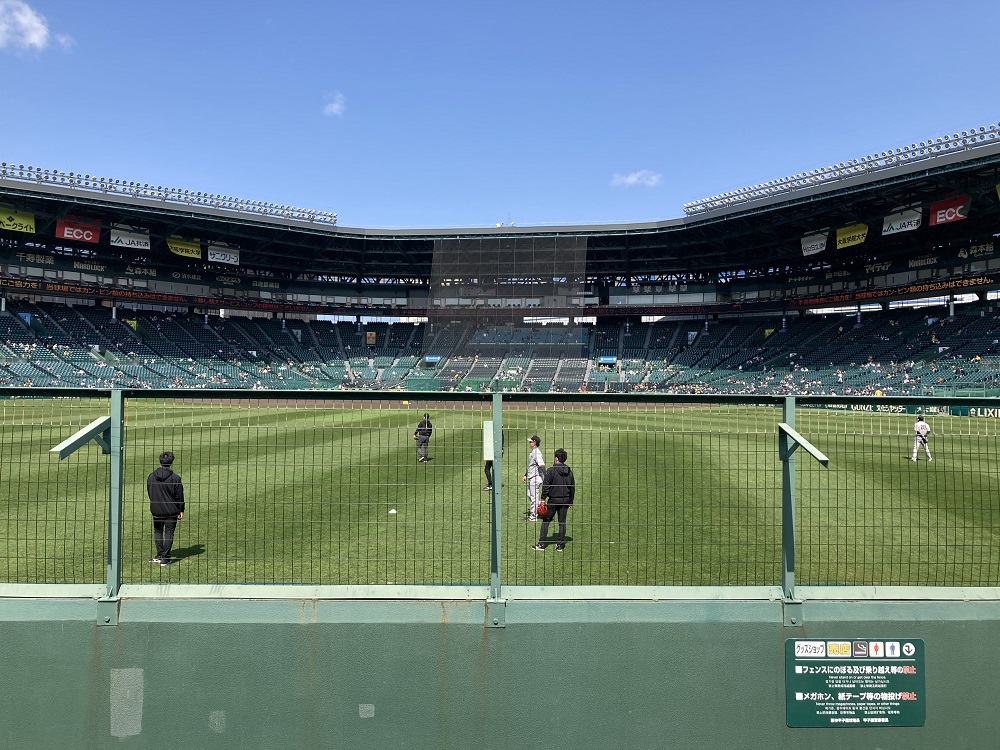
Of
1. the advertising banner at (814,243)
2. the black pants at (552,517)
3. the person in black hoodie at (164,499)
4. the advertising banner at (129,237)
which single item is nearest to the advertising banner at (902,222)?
the advertising banner at (814,243)

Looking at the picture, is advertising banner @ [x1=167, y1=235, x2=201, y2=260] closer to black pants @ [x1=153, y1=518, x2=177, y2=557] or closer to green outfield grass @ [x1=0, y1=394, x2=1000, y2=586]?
green outfield grass @ [x1=0, y1=394, x2=1000, y2=586]

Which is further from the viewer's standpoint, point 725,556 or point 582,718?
point 725,556

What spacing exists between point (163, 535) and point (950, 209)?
157 ft

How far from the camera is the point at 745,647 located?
4.12 metres

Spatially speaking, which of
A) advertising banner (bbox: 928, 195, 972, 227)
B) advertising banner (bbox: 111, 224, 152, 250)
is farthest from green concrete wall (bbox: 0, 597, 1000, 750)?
advertising banner (bbox: 111, 224, 152, 250)

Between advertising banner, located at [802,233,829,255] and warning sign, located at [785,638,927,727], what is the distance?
51.2 meters

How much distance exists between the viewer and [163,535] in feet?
24.7

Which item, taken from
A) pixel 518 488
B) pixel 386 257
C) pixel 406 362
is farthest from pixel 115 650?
pixel 386 257

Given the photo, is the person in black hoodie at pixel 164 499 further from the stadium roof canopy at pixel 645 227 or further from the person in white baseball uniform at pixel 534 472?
the stadium roof canopy at pixel 645 227

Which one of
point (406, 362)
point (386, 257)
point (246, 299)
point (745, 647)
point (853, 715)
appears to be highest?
point (386, 257)

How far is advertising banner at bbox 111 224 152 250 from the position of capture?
51106mm

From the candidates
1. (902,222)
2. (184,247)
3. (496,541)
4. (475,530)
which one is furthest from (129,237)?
(902,222)

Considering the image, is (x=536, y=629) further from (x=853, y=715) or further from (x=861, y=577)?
(x=861, y=577)

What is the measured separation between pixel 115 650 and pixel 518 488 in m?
8.79
